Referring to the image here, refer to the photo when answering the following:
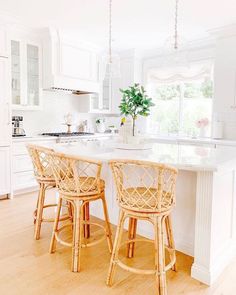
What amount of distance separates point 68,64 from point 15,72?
3.22 ft

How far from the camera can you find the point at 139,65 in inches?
231

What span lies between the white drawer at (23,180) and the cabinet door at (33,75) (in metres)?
1.19

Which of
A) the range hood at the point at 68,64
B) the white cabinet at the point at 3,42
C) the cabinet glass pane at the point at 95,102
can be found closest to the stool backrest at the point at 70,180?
the white cabinet at the point at 3,42

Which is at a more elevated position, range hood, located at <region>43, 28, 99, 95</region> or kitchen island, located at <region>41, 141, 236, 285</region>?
range hood, located at <region>43, 28, 99, 95</region>

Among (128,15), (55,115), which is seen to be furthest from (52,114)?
(128,15)

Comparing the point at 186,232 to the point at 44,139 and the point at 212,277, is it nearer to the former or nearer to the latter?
the point at 212,277

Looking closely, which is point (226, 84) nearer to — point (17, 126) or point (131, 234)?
point (131, 234)

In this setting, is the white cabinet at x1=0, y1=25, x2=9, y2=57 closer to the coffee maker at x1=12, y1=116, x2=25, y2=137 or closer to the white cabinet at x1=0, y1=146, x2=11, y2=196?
the coffee maker at x1=12, y1=116, x2=25, y2=137

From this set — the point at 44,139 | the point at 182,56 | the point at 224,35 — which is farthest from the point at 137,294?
the point at 224,35

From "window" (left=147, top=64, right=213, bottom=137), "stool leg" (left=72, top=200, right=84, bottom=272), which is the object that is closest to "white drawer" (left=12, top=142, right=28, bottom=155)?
"stool leg" (left=72, top=200, right=84, bottom=272)

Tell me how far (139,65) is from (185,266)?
454 cm

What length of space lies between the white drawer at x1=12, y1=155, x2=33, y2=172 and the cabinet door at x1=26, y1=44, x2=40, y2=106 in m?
0.95

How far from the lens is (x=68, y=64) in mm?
4934

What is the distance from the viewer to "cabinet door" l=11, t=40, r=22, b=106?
14.1 feet
